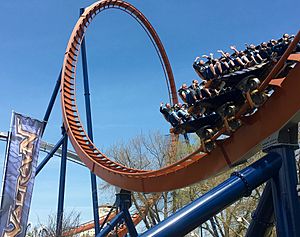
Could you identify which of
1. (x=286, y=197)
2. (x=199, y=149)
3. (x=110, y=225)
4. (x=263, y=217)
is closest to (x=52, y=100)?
(x=110, y=225)

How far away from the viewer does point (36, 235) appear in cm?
1297

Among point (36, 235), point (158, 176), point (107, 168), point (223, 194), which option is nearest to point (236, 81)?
point (223, 194)

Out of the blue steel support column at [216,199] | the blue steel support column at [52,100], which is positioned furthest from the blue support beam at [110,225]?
the blue steel support column at [216,199]

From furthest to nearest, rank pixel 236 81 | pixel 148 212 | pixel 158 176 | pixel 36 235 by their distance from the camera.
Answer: pixel 148 212, pixel 36 235, pixel 158 176, pixel 236 81

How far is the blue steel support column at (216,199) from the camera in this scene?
4059 millimetres

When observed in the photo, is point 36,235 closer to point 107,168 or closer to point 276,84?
point 107,168

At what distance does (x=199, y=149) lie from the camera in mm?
Result: 5715

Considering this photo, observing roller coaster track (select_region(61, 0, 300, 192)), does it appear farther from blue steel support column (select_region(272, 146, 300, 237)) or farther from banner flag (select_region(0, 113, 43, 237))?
banner flag (select_region(0, 113, 43, 237))

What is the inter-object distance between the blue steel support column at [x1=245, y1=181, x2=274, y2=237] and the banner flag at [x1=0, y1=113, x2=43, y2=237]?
16.6ft

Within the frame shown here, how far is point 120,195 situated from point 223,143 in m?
4.65

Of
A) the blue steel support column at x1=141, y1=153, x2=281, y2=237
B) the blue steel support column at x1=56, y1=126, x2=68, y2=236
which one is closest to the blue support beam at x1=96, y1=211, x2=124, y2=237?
the blue steel support column at x1=56, y1=126, x2=68, y2=236

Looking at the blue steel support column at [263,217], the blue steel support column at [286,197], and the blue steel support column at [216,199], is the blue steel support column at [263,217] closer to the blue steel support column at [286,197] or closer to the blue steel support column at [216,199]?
the blue steel support column at [286,197]

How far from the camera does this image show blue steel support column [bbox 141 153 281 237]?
406 cm

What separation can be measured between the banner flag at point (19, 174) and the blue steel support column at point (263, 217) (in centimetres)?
506
